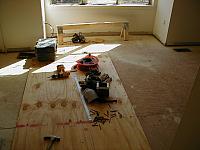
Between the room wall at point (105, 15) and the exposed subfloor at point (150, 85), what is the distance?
0.47 meters

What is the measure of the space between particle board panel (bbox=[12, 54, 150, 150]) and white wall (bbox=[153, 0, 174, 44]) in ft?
6.81

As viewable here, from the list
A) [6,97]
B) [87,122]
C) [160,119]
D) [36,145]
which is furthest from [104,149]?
[6,97]

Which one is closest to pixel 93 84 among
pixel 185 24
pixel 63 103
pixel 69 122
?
pixel 63 103

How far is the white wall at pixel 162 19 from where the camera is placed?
14.2 feet

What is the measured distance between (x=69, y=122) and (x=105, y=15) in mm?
2976

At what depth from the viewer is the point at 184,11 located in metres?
4.27

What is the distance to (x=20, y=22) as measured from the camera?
3.81 meters

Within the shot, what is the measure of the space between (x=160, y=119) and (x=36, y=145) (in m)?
1.33

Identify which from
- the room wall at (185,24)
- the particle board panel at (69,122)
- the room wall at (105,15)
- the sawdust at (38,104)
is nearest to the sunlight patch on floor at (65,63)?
the particle board panel at (69,122)

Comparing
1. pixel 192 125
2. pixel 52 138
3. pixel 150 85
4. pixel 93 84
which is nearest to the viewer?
pixel 192 125

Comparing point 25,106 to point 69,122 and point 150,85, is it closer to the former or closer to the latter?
point 69,122

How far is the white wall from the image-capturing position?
4.33 metres

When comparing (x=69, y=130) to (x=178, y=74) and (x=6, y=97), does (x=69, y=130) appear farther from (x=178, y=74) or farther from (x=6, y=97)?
(x=178, y=74)

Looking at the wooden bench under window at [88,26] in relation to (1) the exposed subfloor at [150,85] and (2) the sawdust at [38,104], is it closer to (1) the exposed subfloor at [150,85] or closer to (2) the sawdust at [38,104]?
(1) the exposed subfloor at [150,85]
